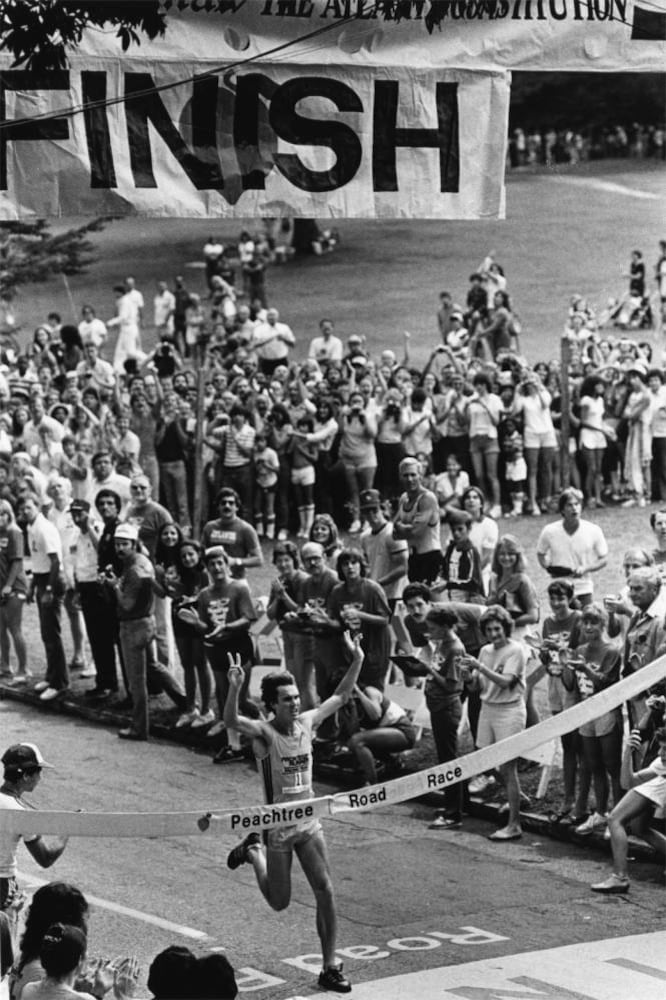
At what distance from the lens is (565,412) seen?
910 inches

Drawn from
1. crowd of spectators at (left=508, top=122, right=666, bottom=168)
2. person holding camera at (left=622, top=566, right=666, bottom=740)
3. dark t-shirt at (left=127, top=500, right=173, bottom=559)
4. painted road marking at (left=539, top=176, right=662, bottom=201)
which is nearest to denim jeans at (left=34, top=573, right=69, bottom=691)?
dark t-shirt at (left=127, top=500, right=173, bottom=559)

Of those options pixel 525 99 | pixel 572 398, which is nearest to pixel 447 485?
pixel 572 398

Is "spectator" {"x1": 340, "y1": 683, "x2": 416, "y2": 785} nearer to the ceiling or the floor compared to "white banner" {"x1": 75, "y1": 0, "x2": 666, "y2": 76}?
nearer to the floor

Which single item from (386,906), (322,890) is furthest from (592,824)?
(322,890)

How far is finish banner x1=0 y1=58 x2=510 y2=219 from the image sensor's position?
30.9ft

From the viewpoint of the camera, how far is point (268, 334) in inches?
1203

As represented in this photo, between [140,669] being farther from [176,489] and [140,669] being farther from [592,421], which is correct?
[592,421]

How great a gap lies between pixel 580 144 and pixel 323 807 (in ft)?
187

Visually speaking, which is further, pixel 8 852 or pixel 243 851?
pixel 243 851

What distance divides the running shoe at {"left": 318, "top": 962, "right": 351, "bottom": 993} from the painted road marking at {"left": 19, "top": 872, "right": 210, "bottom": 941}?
1341mm

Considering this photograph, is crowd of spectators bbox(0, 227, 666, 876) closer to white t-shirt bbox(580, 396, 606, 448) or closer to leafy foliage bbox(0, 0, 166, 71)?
white t-shirt bbox(580, 396, 606, 448)

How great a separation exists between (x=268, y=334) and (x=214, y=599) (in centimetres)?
1482

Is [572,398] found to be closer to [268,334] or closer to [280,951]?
[268,334]

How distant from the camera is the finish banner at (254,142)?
941 cm
